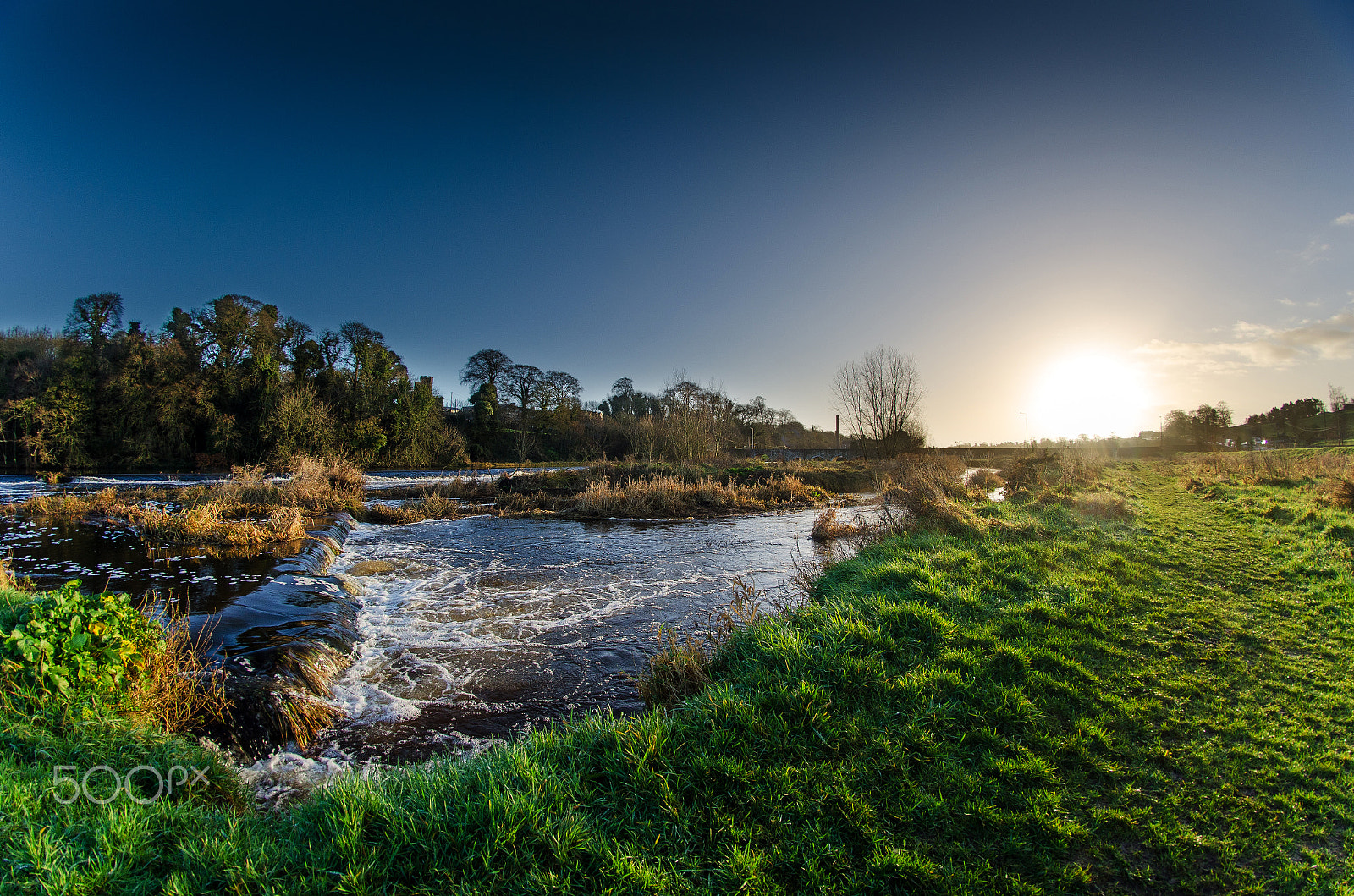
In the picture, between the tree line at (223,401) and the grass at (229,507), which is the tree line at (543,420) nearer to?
the tree line at (223,401)

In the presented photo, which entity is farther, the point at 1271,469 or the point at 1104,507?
the point at 1271,469

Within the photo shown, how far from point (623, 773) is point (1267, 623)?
7.25 m

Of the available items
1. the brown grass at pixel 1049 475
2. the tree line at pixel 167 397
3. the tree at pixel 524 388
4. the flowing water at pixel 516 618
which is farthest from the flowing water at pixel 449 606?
the tree at pixel 524 388

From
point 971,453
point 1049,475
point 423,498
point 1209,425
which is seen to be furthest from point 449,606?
point 1209,425

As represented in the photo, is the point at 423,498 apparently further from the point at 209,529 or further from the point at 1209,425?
the point at 1209,425

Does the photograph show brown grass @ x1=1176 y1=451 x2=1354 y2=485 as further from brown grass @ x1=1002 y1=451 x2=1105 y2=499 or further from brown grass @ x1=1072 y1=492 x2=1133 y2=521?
brown grass @ x1=1072 y1=492 x2=1133 y2=521

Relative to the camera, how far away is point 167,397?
3359 cm

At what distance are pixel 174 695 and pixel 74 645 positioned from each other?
866 millimetres

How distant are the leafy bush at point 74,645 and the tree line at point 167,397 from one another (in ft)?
119

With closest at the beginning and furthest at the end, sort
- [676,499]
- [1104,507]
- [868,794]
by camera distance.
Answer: [868,794]
[1104,507]
[676,499]

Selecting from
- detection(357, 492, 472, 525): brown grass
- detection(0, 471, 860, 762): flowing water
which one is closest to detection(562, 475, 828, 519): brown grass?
detection(357, 492, 472, 525): brown grass

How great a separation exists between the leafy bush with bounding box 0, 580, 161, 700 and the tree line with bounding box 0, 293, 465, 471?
36.2m

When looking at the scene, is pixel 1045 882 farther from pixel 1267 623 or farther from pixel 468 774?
pixel 1267 623

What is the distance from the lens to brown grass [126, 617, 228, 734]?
406cm
